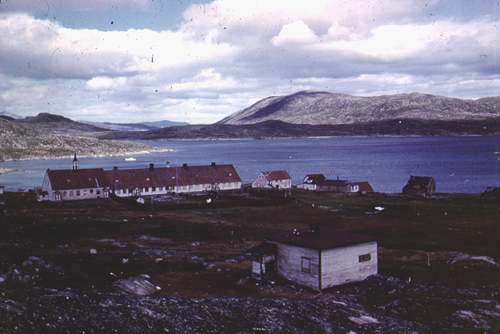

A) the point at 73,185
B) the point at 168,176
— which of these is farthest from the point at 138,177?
the point at 73,185

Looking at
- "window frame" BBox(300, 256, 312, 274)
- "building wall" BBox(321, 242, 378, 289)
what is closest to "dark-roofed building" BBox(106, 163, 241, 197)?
"window frame" BBox(300, 256, 312, 274)

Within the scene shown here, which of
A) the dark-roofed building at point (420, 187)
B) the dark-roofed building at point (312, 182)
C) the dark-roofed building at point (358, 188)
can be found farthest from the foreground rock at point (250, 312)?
the dark-roofed building at point (312, 182)

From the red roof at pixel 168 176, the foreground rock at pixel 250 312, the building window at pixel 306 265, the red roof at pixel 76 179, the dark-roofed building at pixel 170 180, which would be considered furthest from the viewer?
the red roof at pixel 168 176

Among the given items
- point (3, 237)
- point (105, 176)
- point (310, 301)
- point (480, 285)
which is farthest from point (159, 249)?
point (105, 176)

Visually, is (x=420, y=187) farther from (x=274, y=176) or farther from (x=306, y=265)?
(x=306, y=265)

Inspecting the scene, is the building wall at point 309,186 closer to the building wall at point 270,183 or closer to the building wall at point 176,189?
the building wall at point 270,183

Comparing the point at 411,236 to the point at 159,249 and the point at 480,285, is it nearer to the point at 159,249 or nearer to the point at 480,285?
the point at 480,285

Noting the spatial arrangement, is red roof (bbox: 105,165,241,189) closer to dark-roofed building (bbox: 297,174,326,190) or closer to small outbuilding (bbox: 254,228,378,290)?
dark-roofed building (bbox: 297,174,326,190)
